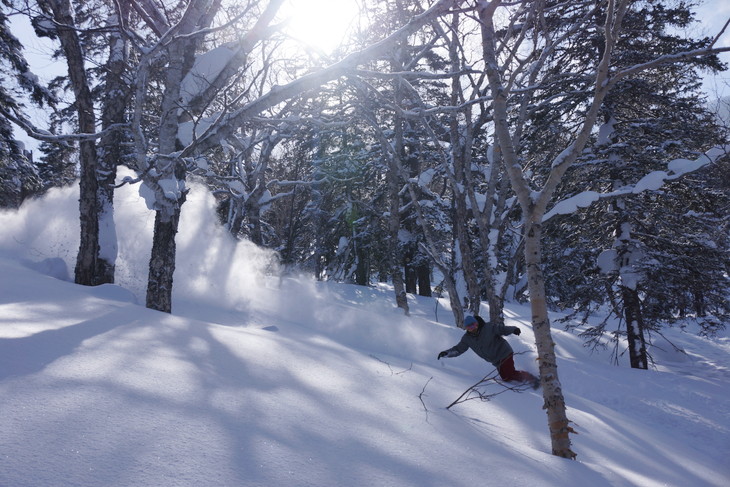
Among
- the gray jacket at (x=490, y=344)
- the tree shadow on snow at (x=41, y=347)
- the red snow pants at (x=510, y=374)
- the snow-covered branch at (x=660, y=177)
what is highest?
the snow-covered branch at (x=660, y=177)

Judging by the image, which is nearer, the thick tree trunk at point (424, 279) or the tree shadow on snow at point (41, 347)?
the tree shadow on snow at point (41, 347)

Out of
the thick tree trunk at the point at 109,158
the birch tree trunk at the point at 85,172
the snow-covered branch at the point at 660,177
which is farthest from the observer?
the thick tree trunk at the point at 109,158

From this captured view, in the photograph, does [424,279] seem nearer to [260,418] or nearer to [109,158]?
[109,158]

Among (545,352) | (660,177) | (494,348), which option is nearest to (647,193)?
(660,177)

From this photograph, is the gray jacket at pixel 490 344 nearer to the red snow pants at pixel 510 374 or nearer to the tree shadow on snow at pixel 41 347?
the red snow pants at pixel 510 374

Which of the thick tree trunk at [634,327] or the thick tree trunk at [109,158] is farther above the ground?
the thick tree trunk at [109,158]

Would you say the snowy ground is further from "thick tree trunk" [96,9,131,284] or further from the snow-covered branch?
the snow-covered branch

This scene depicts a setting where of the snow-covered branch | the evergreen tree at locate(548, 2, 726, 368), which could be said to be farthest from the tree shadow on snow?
the evergreen tree at locate(548, 2, 726, 368)

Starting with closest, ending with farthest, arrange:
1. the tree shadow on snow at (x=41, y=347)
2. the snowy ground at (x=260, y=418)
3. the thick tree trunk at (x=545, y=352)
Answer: the snowy ground at (x=260, y=418)
the tree shadow on snow at (x=41, y=347)
the thick tree trunk at (x=545, y=352)

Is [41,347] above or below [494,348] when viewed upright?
above

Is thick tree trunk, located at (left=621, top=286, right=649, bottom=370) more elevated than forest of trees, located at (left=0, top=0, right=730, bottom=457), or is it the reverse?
forest of trees, located at (left=0, top=0, right=730, bottom=457)

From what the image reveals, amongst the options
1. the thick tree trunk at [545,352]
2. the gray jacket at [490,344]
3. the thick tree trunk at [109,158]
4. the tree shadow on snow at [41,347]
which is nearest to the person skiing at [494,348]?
the gray jacket at [490,344]

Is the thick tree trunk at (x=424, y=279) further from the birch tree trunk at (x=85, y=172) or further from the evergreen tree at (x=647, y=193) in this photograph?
the birch tree trunk at (x=85, y=172)

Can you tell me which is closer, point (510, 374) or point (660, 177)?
point (510, 374)
